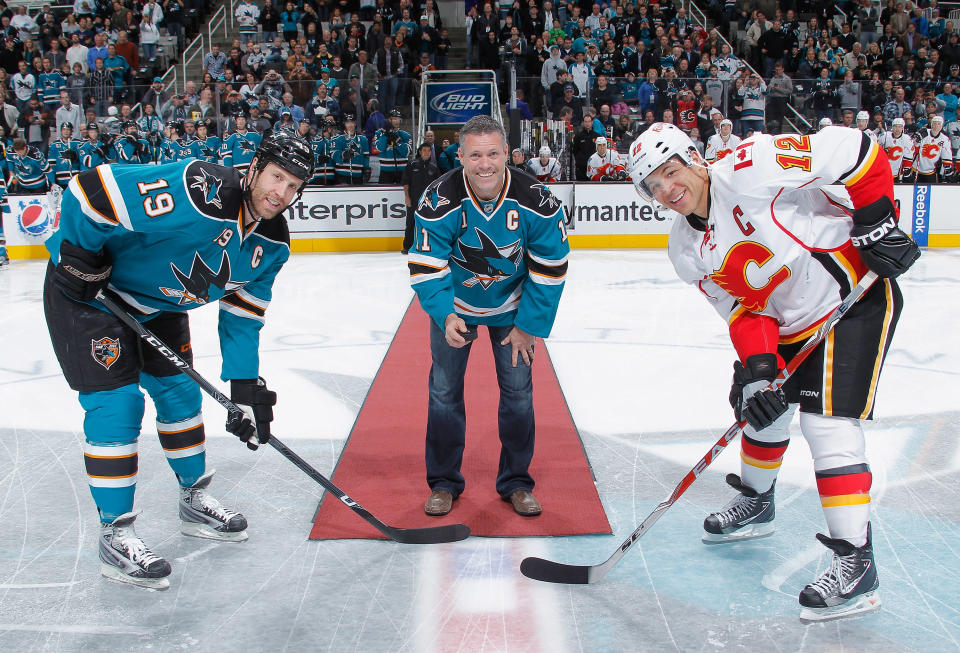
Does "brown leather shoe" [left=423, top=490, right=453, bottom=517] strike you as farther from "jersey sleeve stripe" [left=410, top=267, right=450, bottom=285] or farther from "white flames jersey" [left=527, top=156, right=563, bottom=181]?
"white flames jersey" [left=527, top=156, right=563, bottom=181]

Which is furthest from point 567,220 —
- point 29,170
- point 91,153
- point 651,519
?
point 651,519

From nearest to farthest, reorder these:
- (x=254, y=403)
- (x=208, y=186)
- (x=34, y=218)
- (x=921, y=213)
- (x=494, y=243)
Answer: (x=208, y=186) → (x=254, y=403) → (x=494, y=243) → (x=34, y=218) → (x=921, y=213)

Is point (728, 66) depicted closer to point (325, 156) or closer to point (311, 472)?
point (325, 156)

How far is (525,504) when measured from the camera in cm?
303

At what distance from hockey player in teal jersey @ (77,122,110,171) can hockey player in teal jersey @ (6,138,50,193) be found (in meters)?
0.47

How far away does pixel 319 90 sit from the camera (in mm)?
10859

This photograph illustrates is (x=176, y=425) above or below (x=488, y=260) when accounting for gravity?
below

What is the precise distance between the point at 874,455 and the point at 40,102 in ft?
38.8

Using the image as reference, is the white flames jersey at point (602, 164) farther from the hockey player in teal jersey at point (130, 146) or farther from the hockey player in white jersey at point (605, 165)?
the hockey player in teal jersey at point (130, 146)

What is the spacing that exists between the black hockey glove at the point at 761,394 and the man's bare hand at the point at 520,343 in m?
0.75

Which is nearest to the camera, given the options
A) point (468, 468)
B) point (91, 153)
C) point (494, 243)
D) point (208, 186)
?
point (208, 186)

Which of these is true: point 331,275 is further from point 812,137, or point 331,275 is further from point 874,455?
point 812,137

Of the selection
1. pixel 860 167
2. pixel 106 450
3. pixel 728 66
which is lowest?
pixel 106 450

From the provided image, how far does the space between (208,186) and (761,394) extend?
5.50ft
